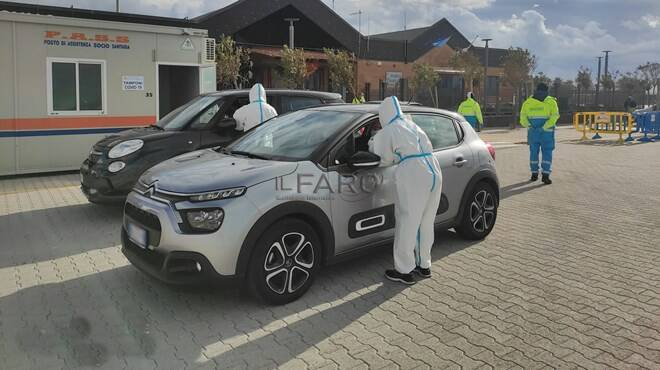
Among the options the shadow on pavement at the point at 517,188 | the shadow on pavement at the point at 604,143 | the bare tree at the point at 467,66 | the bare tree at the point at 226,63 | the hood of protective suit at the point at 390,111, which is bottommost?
the shadow on pavement at the point at 517,188

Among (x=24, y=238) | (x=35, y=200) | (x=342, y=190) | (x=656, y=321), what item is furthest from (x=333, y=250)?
(x=35, y=200)

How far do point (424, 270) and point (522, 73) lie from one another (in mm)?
35222

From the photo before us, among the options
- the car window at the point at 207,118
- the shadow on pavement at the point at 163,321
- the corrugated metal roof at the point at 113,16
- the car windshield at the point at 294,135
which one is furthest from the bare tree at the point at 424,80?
the shadow on pavement at the point at 163,321

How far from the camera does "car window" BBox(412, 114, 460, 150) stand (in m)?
5.74

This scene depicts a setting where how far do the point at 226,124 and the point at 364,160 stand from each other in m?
3.46

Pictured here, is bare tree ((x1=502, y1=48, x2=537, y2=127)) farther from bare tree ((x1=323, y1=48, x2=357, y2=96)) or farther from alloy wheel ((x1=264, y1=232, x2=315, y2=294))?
alloy wheel ((x1=264, y1=232, x2=315, y2=294))

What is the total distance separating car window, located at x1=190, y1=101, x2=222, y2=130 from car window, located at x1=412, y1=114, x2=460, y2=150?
10.3ft

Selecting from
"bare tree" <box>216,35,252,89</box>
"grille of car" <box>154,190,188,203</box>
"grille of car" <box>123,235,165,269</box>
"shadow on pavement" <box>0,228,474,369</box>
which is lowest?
"shadow on pavement" <box>0,228,474,369</box>

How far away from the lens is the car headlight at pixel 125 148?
23.0ft

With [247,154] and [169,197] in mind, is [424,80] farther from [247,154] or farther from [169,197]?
[169,197]

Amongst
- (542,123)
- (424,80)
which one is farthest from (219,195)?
(424,80)

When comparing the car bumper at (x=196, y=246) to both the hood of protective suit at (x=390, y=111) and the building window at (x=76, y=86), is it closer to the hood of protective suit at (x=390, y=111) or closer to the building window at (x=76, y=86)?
the hood of protective suit at (x=390, y=111)

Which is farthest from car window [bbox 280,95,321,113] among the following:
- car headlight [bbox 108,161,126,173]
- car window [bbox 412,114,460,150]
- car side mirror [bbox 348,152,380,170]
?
car side mirror [bbox 348,152,380,170]

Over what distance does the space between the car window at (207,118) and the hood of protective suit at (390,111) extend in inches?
138
